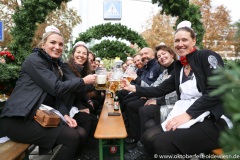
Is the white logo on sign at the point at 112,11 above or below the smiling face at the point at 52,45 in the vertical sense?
above

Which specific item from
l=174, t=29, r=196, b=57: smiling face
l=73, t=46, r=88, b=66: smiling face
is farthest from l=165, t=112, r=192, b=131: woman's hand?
l=73, t=46, r=88, b=66: smiling face

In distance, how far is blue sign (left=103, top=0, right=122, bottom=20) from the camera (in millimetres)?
8734

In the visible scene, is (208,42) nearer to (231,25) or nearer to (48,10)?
(48,10)

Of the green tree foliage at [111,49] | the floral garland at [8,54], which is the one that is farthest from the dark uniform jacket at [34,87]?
the green tree foliage at [111,49]

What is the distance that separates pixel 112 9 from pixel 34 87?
6.75 m

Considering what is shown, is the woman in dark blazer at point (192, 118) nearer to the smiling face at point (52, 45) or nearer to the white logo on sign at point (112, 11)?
the smiling face at point (52, 45)

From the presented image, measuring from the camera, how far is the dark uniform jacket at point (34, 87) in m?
2.44

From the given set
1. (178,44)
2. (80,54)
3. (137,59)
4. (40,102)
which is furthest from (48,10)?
(178,44)

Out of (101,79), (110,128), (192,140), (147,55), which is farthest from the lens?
(147,55)

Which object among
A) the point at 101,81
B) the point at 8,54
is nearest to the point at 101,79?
the point at 101,81

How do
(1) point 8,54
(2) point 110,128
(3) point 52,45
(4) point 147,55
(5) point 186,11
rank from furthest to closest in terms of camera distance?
(5) point 186,11 → (4) point 147,55 → (1) point 8,54 → (3) point 52,45 → (2) point 110,128

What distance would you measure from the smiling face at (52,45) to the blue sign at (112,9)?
612cm

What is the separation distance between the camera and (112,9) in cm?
874

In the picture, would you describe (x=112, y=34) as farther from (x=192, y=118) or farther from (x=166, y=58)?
(x=192, y=118)
